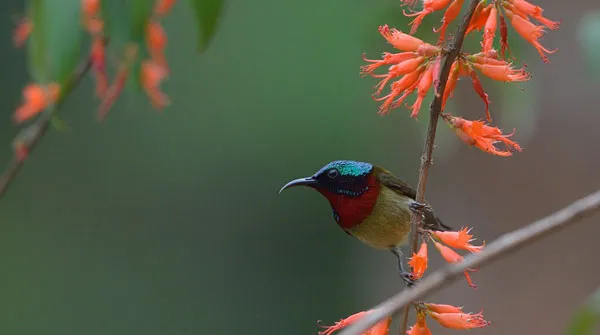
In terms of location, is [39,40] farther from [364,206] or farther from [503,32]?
[364,206]

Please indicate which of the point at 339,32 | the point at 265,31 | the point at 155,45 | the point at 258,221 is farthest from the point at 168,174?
the point at 155,45

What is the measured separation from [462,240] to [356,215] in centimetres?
44

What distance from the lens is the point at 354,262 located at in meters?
4.45

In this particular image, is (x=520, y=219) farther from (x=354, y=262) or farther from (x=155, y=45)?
(x=155, y=45)

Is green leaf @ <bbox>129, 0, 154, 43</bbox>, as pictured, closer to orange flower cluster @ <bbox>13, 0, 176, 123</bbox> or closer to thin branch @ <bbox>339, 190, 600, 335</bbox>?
orange flower cluster @ <bbox>13, 0, 176, 123</bbox>

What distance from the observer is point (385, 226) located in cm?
133

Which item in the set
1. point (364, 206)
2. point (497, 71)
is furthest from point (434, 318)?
point (364, 206)

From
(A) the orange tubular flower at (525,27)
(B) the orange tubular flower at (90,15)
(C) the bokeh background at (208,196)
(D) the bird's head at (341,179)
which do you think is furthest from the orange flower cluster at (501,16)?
(C) the bokeh background at (208,196)

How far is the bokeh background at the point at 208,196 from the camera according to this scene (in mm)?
4195

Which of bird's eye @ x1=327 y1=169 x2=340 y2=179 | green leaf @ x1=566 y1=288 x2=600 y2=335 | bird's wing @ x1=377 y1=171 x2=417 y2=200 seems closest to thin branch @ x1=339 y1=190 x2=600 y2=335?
green leaf @ x1=566 y1=288 x2=600 y2=335

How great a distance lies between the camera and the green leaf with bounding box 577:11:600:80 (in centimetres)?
83

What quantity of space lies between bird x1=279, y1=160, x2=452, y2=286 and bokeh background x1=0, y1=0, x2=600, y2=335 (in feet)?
7.86

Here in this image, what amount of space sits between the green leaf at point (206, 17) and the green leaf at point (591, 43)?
39 cm

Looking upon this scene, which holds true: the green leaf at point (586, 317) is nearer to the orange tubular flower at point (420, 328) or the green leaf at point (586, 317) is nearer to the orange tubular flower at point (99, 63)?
the orange tubular flower at point (420, 328)
